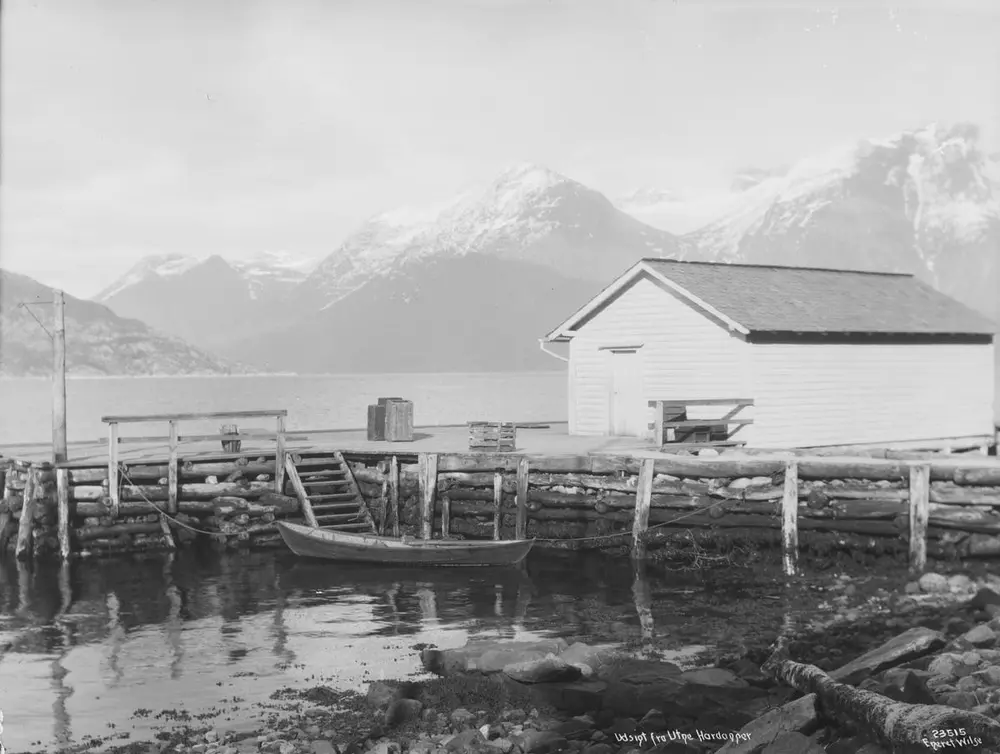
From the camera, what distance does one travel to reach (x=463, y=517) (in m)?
30.0

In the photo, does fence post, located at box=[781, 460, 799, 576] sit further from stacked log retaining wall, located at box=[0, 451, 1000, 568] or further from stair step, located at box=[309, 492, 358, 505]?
stair step, located at box=[309, 492, 358, 505]

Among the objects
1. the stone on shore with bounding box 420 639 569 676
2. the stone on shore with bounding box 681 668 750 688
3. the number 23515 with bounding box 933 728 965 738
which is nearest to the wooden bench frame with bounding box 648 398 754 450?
the stone on shore with bounding box 420 639 569 676

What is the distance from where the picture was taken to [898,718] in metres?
10.5

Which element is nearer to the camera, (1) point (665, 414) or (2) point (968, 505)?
(2) point (968, 505)

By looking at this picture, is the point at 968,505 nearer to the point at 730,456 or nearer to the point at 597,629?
the point at 730,456

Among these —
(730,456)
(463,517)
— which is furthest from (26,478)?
(730,456)

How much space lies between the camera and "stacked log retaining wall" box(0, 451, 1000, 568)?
23.8 m

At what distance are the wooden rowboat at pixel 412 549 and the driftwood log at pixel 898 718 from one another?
13028 mm

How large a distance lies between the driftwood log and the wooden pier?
11650 mm

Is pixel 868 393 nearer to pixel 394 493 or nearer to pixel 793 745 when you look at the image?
pixel 394 493

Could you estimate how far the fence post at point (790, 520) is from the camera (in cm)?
2455

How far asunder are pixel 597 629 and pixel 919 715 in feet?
34.6

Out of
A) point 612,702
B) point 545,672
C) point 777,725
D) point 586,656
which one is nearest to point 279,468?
point 586,656

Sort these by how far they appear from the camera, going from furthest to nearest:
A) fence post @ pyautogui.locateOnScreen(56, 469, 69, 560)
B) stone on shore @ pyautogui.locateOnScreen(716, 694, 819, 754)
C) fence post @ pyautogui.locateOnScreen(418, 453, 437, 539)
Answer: fence post @ pyautogui.locateOnScreen(418, 453, 437, 539)
fence post @ pyautogui.locateOnScreen(56, 469, 69, 560)
stone on shore @ pyautogui.locateOnScreen(716, 694, 819, 754)
